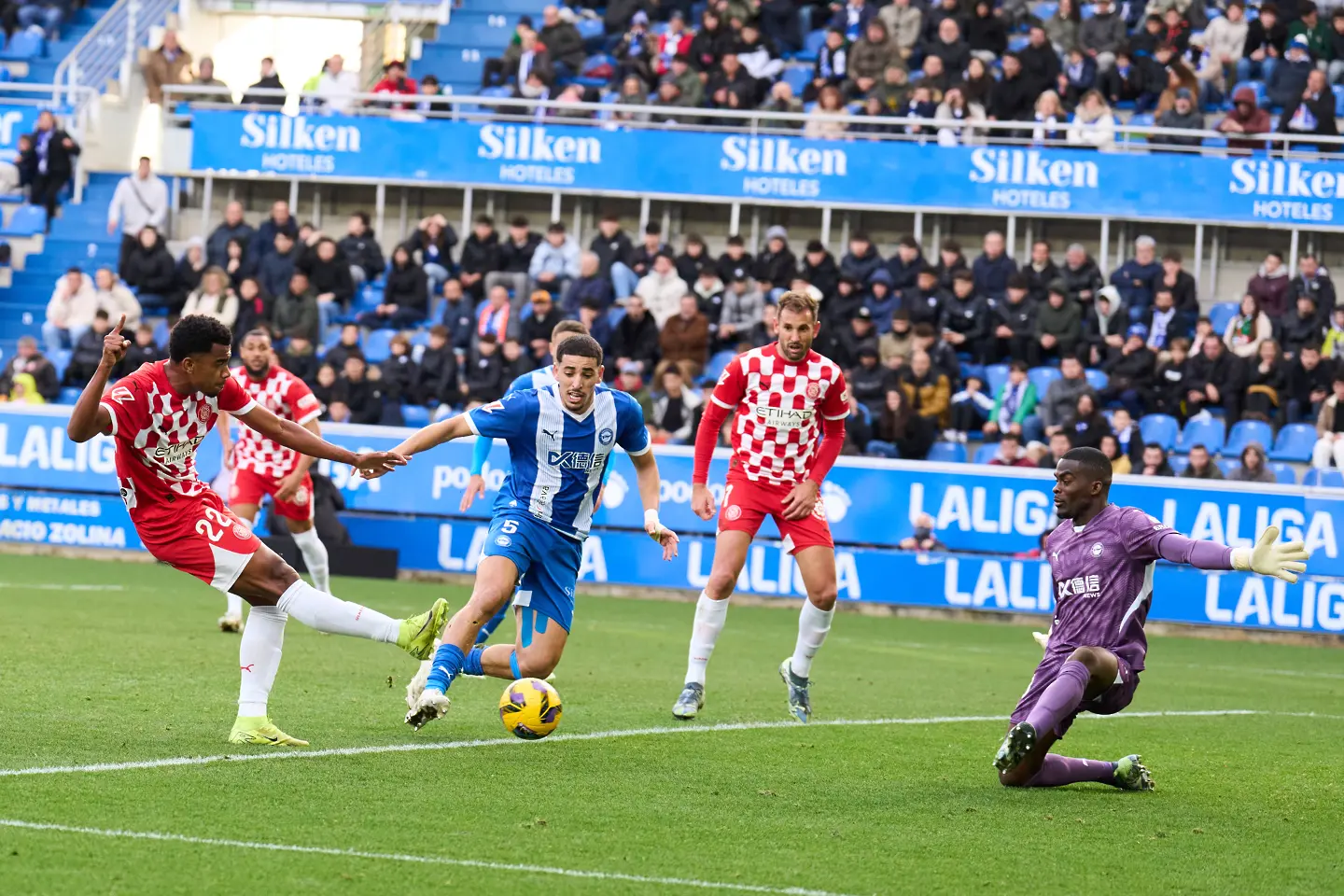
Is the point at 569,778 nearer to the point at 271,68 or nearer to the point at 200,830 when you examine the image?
the point at 200,830

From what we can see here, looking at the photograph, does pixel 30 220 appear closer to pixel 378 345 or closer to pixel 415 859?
pixel 378 345

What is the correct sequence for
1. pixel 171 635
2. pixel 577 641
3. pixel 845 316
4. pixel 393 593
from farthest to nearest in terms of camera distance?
pixel 845 316
pixel 393 593
pixel 577 641
pixel 171 635

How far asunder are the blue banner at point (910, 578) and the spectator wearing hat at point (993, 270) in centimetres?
523

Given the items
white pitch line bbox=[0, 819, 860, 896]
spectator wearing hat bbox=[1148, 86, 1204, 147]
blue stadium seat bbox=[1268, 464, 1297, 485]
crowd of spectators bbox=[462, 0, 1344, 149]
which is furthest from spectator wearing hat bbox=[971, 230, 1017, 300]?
white pitch line bbox=[0, 819, 860, 896]

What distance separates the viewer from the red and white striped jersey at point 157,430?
7.93 metres

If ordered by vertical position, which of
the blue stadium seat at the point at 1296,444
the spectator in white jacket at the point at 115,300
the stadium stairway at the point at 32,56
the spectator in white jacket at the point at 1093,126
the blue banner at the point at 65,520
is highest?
the stadium stairway at the point at 32,56

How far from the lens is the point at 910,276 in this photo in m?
23.1

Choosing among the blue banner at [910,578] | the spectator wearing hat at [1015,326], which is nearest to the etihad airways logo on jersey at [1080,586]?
the blue banner at [910,578]

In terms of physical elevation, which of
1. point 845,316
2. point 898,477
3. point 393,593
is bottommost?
point 393,593

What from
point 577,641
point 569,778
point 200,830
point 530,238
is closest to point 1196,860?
point 569,778

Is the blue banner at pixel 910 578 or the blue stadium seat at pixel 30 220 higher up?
the blue stadium seat at pixel 30 220

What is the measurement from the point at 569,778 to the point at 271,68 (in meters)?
21.9

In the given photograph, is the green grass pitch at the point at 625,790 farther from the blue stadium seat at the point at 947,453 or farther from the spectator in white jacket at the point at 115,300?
the spectator in white jacket at the point at 115,300

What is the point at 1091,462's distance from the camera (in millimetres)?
8133
